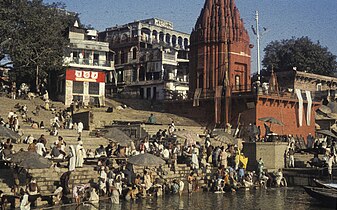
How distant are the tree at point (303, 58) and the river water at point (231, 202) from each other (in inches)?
1456

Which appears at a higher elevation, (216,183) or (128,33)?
(128,33)

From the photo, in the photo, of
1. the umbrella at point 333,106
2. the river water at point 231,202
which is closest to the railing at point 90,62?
the umbrella at point 333,106

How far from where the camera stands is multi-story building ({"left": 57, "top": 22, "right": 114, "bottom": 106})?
3859 cm

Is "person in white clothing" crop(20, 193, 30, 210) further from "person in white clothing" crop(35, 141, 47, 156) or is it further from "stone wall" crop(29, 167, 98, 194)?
"person in white clothing" crop(35, 141, 47, 156)

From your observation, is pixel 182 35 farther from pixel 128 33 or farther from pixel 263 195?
pixel 263 195

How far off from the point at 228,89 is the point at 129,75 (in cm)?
1806

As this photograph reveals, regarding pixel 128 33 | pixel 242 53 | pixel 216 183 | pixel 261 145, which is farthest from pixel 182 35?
pixel 216 183

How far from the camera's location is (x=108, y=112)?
113ft

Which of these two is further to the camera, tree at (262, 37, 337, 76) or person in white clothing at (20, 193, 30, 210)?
tree at (262, 37, 337, 76)

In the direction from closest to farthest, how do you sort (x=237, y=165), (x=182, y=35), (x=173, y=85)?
(x=237, y=165), (x=173, y=85), (x=182, y=35)

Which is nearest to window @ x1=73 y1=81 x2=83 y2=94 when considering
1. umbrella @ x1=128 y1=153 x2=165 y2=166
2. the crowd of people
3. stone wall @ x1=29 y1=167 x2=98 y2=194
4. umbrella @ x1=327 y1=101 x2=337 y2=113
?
the crowd of people

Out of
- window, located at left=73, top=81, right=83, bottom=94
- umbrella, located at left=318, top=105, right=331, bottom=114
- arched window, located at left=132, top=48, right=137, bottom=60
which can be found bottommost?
umbrella, located at left=318, top=105, right=331, bottom=114

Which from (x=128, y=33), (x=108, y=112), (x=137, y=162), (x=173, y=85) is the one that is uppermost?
(x=128, y=33)

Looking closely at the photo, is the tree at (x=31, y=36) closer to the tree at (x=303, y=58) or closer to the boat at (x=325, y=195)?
the boat at (x=325, y=195)
